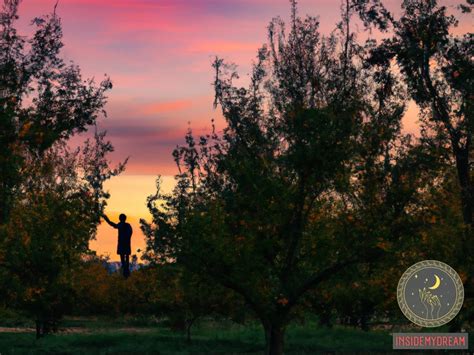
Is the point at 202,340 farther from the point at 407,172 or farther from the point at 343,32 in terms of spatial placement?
the point at 407,172

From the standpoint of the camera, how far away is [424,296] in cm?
3319

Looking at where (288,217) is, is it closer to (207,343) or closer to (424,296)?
(424,296)

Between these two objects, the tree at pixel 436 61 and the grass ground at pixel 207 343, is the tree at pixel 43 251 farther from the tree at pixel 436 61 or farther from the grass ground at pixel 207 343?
the tree at pixel 436 61

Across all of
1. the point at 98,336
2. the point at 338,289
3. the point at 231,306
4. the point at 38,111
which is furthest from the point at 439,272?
the point at 98,336

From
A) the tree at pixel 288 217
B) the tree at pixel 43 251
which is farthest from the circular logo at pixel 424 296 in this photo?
the tree at pixel 43 251

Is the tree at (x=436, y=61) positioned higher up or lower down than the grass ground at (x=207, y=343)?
higher up

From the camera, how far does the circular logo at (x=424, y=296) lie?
33406 millimetres

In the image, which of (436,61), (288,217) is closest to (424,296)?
(288,217)

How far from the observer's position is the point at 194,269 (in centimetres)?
3325

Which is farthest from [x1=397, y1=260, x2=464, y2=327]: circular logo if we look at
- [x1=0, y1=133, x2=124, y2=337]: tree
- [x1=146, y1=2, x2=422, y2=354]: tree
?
[x1=0, y1=133, x2=124, y2=337]: tree

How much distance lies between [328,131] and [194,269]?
7544 millimetres

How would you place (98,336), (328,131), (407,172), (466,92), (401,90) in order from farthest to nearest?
(98,336) → (401,90) → (466,92) → (407,172) → (328,131)

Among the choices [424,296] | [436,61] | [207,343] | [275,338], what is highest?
[436,61]

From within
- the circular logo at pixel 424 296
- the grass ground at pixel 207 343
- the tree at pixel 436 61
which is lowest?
the grass ground at pixel 207 343
